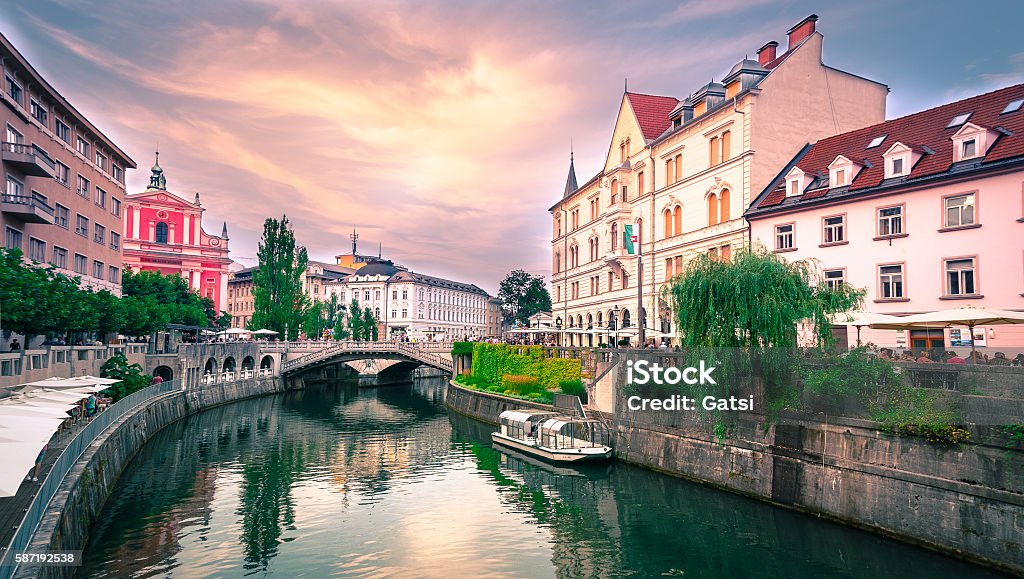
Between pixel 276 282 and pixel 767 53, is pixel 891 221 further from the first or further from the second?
pixel 276 282

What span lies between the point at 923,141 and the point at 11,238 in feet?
182

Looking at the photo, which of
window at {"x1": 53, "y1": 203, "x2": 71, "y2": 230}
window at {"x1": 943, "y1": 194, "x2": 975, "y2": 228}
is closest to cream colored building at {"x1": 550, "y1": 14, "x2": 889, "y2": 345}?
window at {"x1": 943, "y1": 194, "x2": 975, "y2": 228}

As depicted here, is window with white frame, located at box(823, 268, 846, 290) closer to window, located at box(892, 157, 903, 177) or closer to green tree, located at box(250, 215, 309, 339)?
window, located at box(892, 157, 903, 177)

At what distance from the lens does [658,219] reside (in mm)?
52562

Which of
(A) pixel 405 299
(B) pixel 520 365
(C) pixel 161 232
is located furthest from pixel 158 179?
(B) pixel 520 365

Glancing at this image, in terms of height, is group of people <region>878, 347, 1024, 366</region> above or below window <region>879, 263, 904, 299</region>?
below

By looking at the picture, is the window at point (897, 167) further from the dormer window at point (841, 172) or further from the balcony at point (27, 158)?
the balcony at point (27, 158)

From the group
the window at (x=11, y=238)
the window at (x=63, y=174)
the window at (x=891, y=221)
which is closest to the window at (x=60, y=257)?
the window at (x=11, y=238)

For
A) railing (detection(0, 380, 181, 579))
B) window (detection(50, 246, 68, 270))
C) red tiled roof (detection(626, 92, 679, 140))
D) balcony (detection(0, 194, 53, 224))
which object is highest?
red tiled roof (detection(626, 92, 679, 140))

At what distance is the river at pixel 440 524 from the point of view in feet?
69.5

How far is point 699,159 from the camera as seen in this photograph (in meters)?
47.7

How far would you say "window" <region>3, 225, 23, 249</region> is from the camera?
135 feet

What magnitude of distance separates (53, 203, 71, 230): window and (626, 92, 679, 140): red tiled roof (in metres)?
45.9

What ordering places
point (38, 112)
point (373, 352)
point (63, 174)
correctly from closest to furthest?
point (38, 112) < point (63, 174) < point (373, 352)
